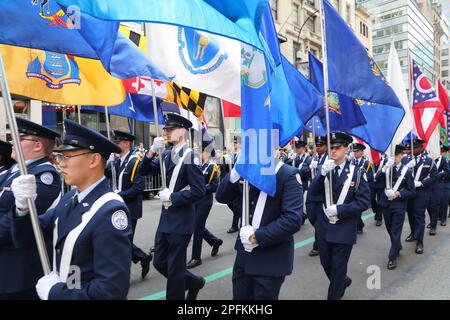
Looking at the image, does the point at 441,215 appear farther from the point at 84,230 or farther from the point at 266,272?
the point at 84,230

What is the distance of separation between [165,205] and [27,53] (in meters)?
2.48

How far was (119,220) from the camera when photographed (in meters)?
2.14

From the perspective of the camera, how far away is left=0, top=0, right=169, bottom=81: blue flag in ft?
11.8

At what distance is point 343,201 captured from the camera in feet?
15.6

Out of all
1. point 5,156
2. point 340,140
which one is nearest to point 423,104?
point 340,140

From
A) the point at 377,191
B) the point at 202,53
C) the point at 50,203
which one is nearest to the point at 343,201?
the point at 202,53

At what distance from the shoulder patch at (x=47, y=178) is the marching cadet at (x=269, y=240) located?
1.55m

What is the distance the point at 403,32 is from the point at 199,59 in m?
61.5

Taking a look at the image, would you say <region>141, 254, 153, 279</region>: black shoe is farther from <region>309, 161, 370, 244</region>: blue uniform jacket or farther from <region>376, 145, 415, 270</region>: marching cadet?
<region>376, 145, 415, 270</region>: marching cadet

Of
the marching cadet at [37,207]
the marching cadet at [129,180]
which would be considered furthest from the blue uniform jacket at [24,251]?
the marching cadet at [129,180]

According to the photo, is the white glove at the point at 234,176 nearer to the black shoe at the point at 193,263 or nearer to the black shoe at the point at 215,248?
the black shoe at the point at 193,263

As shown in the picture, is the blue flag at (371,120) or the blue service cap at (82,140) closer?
the blue service cap at (82,140)

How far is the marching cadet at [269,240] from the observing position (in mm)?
3102

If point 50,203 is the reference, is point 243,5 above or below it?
above
